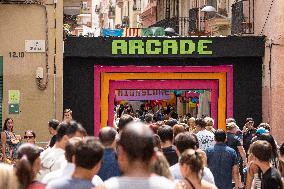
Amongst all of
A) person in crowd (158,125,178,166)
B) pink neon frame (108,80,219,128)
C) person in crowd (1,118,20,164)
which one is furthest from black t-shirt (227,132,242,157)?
pink neon frame (108,80,219,128)

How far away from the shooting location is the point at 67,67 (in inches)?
896

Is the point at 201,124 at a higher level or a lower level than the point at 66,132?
lower

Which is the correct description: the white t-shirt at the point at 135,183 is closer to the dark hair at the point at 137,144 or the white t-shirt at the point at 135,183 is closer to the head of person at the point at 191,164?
the dark hair at the point at 137,144

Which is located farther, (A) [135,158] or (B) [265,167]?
(B) [265,167]

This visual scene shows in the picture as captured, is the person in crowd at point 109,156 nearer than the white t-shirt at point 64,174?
No

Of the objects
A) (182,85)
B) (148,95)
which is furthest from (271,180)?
(148,95)

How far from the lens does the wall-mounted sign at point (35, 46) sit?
21453mm

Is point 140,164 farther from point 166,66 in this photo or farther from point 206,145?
point 166,66

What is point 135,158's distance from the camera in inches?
209

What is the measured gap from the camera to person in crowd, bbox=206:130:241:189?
39.9 ft

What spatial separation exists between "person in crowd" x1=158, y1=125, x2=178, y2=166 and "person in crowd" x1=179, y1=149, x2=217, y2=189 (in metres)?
2.68

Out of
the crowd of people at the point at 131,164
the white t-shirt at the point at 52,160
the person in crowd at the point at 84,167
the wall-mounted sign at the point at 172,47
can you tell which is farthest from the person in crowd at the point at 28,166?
the wall-mounted sign at the point at 172,47

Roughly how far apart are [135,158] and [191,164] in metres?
2.43

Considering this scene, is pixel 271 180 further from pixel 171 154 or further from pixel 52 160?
pixel 52 160
